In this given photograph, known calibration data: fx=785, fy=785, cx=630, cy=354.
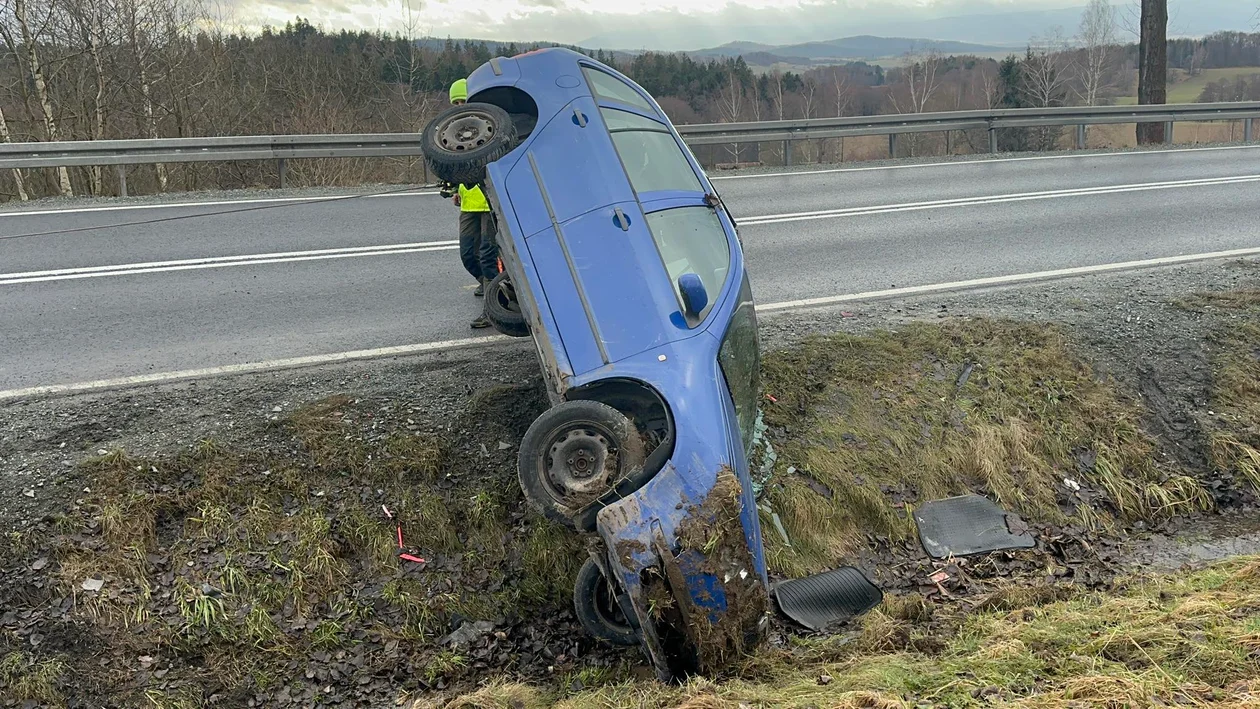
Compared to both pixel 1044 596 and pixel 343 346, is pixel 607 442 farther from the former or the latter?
pixel 343 346

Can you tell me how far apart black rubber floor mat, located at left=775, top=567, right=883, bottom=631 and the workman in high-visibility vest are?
117 inches

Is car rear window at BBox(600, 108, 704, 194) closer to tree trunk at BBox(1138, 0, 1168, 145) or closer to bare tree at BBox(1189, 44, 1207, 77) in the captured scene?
tree trunk at BBox(1138, 0, 1168, 145)

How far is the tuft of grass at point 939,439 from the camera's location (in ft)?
15.6

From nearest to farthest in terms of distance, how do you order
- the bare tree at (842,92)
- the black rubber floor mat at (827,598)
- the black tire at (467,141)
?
the black rubber floor mat at (827,598)
the black tire at (467,141)
the bare tree at (842,92)

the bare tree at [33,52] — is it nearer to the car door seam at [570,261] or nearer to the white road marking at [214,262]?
the white road marking at [214,262]

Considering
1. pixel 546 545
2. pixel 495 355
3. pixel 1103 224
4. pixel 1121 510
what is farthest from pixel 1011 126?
pixel 546 545

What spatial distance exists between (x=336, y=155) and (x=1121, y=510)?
11.1 meters

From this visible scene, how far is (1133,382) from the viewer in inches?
223

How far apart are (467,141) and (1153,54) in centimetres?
1931

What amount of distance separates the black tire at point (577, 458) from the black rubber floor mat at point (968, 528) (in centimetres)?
233

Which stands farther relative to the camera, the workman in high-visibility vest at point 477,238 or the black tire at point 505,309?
the workman in high-visibility vest at point 477,238

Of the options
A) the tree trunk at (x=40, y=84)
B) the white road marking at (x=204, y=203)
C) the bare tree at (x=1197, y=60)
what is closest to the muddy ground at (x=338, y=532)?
the white road marking at (x=204, y=203)

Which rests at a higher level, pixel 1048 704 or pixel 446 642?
pixel 1048 704

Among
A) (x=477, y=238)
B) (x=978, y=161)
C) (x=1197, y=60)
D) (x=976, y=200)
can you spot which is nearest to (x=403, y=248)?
(x=477, y=238)
